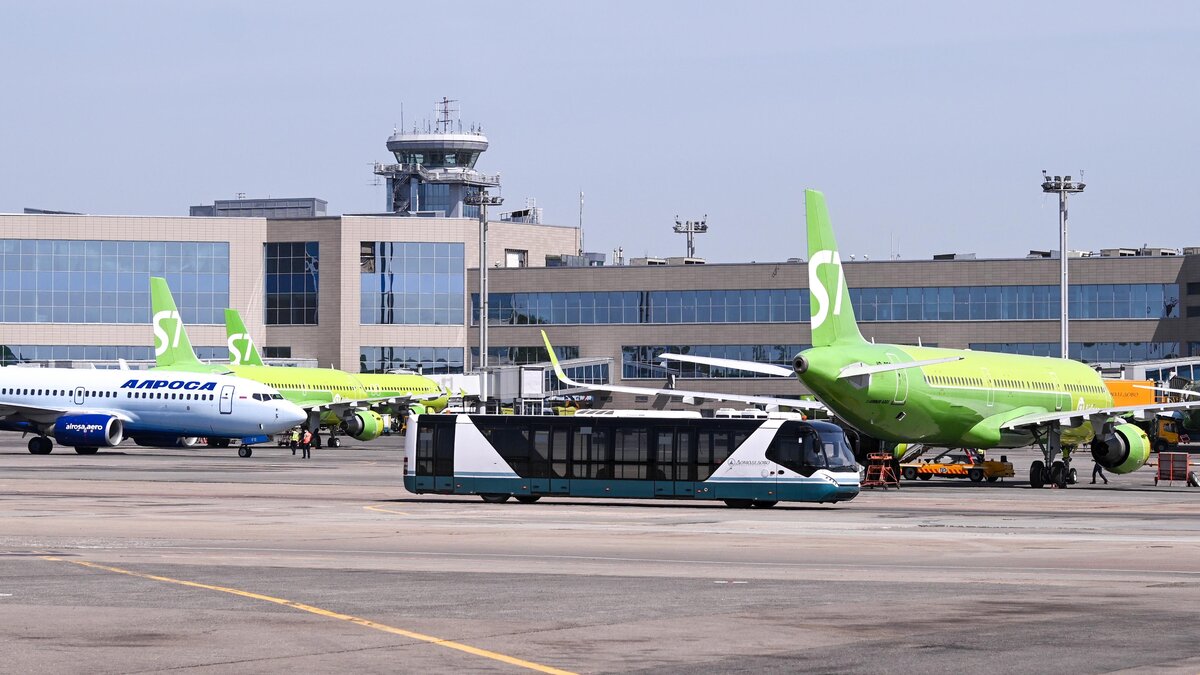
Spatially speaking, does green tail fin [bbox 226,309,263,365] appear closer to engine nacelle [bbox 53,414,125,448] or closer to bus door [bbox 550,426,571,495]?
engine nacelle [bbox 53,414,125,448]

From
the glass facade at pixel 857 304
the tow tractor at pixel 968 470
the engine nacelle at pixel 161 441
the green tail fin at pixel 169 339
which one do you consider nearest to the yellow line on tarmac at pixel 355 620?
the tow tractor at pixel 968 470

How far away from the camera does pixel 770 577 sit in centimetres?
2569

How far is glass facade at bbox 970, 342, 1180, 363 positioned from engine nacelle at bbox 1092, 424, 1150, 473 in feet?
240

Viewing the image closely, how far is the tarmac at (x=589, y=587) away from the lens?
1742 cm

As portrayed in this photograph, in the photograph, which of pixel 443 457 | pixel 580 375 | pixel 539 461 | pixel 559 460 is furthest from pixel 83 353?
pixel 559 460

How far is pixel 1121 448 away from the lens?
58.7 m

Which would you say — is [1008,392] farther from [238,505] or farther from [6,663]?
[6,663]

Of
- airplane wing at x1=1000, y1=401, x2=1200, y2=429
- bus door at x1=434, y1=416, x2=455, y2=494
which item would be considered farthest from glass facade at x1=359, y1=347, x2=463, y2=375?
bus door at x1=434, y1=416, x2=455, y2=494

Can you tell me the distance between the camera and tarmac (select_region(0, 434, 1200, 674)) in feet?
57.2

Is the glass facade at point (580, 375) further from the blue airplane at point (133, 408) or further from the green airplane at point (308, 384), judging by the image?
the blue airplane at point (133, 408)

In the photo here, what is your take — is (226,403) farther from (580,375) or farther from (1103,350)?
(1103,350)

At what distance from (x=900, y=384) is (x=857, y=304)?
273 feet

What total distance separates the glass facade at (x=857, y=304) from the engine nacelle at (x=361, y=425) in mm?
47544

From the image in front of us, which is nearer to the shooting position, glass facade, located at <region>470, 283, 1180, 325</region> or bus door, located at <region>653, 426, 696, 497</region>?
bus door, located at <region>653, 426, 696, 497</region>
